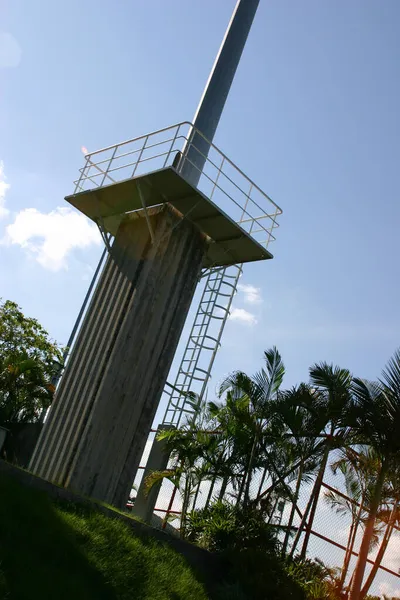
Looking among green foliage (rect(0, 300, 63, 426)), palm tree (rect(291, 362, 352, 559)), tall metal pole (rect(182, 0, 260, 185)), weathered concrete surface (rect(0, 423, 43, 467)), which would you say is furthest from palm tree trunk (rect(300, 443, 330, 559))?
green foliage (rect(0, 300, 63, 426))

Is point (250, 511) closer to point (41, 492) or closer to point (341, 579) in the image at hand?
point (341, 579)

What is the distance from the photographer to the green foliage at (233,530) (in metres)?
9.83

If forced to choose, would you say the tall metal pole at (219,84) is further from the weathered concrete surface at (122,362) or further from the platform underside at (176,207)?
the weathered concrete surface at (122,362)

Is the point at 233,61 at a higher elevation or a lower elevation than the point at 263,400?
higher

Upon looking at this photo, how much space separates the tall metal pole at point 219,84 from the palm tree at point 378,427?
579 cm

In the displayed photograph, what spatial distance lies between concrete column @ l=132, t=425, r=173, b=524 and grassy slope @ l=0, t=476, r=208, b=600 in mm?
3501

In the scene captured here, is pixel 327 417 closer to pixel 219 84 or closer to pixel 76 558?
pixel 76 558

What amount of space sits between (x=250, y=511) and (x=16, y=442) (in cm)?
919

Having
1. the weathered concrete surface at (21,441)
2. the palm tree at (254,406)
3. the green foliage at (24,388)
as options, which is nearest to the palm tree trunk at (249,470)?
the palm tree at (254,406)

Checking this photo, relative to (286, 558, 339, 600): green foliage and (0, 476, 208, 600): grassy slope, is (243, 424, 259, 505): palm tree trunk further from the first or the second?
(0, 476, 208, 600): grassy slope

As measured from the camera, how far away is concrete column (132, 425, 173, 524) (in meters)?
12.4

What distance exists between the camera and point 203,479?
1188 cm

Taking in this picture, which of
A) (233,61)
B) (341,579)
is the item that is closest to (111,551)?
(341,579)

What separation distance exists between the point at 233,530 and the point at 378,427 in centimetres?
280
